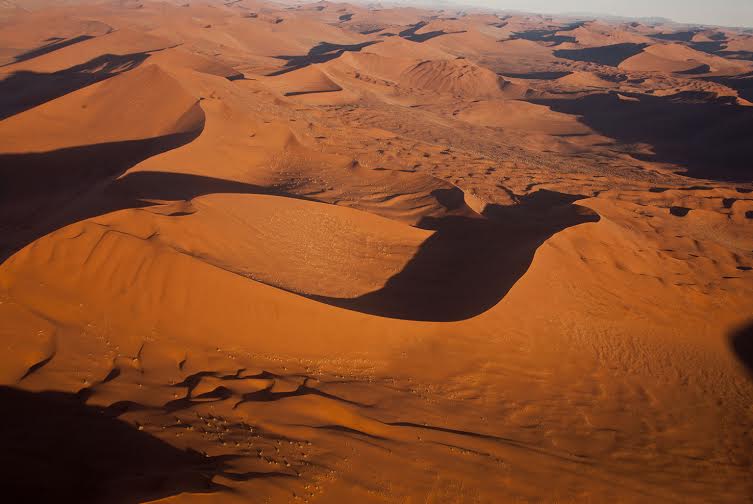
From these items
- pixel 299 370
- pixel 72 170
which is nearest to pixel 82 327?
pixel 299 370

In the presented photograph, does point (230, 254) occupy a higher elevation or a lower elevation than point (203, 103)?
lower

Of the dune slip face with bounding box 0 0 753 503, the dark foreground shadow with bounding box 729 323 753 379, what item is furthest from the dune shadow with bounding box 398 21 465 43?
the dark foreground shadow with bounding box 729 323 753 379

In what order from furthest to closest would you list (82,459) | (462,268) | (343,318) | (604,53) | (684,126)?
(604,53) → (684,126) → (462,268) → (343,318) → (82,459)

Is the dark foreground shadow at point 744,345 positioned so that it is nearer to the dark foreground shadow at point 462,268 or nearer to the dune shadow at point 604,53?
the dark foreground shadow at point 462,268

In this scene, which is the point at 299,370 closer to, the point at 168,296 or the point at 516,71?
the point at 168,296

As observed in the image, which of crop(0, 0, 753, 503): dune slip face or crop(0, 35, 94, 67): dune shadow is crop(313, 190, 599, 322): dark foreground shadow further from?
crop(0, 35, 94, 67): dune shadow

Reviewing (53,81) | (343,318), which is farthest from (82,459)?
(53,81)

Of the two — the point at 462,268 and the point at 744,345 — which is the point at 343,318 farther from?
the point at 744,345
